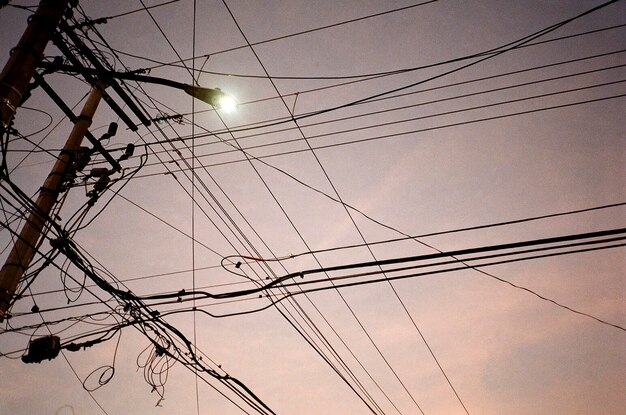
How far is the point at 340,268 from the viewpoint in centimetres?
465

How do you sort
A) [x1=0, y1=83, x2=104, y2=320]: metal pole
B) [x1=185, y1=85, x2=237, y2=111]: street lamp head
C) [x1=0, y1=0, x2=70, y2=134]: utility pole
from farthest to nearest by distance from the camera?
[x1=185, y1=85, x2=237, y2=111]: street lamp head < [x1=0, y1=83, x2=104, y2=320]: metal pole < [x1=0, y1=0, x2=70, y2=134]: utility pole

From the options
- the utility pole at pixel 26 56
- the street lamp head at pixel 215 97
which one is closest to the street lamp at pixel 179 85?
the street lamp head at pixel 215 97

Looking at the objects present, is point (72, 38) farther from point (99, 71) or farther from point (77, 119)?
point (77, 119)

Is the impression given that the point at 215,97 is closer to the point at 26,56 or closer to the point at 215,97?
the point at 215,97

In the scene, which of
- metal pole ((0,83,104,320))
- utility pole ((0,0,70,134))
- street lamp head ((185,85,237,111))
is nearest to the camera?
utility pole ((0,0,70,134))

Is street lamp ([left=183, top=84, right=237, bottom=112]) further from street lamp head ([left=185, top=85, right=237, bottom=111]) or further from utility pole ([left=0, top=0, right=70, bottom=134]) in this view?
utility pole ([left=0, top=0, right=70, bottom=134])

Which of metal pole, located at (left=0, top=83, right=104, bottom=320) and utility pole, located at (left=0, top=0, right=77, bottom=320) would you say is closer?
utility pole, located at (left=0, top=0, right=77, bottom=320)

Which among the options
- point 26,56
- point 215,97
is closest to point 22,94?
A: point 26,56

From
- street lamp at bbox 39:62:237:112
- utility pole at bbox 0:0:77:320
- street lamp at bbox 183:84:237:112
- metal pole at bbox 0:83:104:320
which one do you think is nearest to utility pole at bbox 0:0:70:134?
utility pole at bbox 0:0:77:320

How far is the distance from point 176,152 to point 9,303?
3261mm

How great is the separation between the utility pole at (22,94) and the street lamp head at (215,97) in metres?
1.90

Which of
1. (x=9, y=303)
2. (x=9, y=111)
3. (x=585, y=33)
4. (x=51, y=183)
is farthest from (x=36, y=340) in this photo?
(x=585, y=33)

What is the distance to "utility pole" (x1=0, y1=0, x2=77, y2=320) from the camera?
415 cm

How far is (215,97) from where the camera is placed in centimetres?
514
